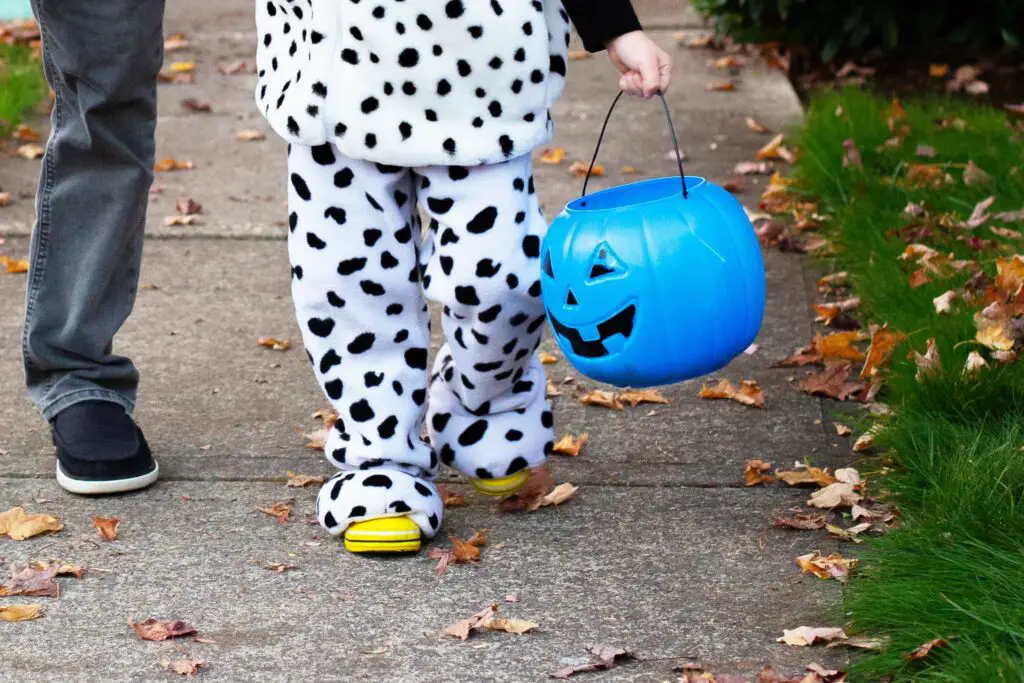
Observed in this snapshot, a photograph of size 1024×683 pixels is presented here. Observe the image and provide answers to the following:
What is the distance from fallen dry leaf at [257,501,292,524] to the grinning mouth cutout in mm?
822

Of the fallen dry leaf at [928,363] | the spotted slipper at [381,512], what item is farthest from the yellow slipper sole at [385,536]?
the fallen dry leaf at [928,363]

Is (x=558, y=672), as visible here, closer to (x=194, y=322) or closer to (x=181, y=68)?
(x=194, y=322)

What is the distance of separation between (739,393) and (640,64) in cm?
134

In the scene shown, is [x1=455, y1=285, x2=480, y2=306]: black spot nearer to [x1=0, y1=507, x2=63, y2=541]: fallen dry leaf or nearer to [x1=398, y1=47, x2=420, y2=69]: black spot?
[x1=398, y1=47, x2=420, y2=69]: black spot

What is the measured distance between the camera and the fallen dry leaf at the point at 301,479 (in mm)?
3395

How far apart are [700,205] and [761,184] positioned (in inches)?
124

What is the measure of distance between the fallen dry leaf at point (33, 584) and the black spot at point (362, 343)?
0.74 metres

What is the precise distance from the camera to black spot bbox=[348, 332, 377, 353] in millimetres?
3053

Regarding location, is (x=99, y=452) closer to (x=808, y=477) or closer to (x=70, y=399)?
(x=70, y=399)

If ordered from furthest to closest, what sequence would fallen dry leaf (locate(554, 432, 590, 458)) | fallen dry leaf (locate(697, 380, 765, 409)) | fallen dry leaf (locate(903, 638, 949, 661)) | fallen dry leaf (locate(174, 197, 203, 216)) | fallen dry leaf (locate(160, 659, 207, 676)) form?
1. fallen dry leaf (locate(174, 197, 203, 216))
2. fallen dry leaf (locate(697, 380, 765, 409))
3. fallen dry leaf (locate(554, 432, 590, 458))
4. fallen dry leaf (locate(160, 659, 207, 676))
5. fallen dry leaf (locate(903, 638, 949, 661))

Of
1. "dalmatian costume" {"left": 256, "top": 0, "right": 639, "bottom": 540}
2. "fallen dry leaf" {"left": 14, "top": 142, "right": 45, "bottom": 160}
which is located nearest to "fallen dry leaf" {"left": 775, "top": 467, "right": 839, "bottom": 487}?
"dalmatian costume" {"left": 256, "top": 0, "right": 639, "bottom": 540}

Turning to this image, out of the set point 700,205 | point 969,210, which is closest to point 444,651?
point 700,205

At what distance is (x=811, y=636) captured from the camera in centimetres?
266

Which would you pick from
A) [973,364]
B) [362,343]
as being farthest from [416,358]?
[973,364]
